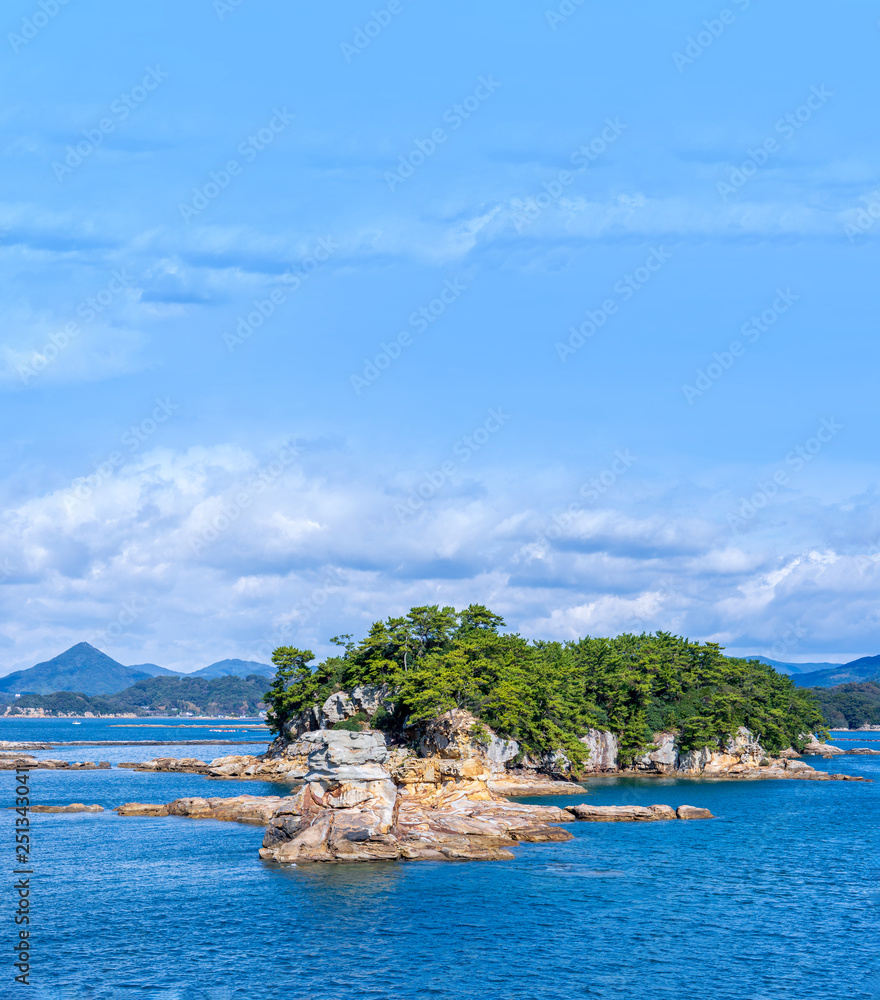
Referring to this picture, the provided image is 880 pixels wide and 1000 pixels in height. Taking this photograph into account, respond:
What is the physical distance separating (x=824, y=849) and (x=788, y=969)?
32.9 meters

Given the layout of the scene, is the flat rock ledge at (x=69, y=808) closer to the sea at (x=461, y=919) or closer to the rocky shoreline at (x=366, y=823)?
the sea at (x=461, y=919)

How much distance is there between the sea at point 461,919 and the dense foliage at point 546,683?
84.9ft

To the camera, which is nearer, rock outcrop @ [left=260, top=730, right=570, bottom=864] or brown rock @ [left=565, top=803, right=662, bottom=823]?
rock outcrop @ [left=260, top=730, right=570, bottom=864]

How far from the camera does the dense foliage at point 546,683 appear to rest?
9950cm

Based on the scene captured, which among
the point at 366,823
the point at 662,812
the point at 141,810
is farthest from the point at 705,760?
the point at 366,823

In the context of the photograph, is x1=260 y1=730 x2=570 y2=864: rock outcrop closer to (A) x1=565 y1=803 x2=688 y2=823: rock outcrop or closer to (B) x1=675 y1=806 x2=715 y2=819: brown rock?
(A) x1=565 y1=803 x2=688 y2=823: rock outcrop

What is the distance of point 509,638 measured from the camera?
389 feet

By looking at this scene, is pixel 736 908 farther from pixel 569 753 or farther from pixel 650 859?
pixel 569 753

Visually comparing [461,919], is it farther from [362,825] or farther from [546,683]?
[546,683]

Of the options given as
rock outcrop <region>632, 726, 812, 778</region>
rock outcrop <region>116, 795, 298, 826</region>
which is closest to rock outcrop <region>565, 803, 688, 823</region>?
rock outcrop <region>116, 795, 298, 826</region>

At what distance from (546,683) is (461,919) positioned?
2452 inches

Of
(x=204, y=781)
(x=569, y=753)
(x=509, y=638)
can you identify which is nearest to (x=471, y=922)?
(x=569, y=753)

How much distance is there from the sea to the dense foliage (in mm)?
25879

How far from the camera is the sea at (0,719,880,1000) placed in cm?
3731
